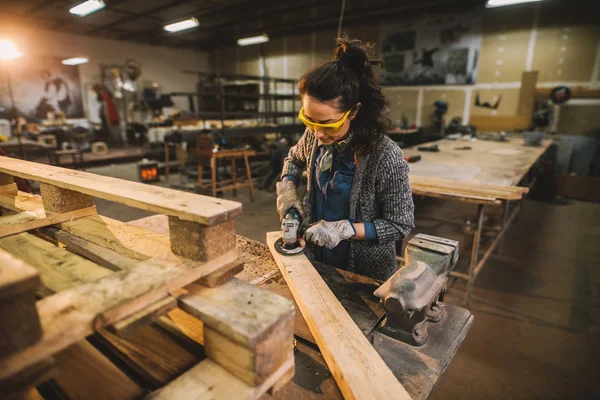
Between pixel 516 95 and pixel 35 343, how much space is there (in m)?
10.9

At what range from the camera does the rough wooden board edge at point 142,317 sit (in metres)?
0.77

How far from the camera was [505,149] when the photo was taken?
5.83 metres

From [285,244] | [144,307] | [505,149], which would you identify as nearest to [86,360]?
[144,307]

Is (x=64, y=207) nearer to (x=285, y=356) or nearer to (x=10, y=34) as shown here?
(x=285, y=356)

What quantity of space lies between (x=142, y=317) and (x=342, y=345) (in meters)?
0.69

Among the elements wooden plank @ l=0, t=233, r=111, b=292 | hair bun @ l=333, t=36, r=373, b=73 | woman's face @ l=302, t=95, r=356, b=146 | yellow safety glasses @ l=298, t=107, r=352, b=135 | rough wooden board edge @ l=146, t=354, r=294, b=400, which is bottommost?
rough wooden board edge @ l=146, t=354, r=294, b=400

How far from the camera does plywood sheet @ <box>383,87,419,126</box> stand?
10.8 meters

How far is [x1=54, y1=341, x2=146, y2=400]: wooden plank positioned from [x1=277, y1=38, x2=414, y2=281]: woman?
1.08 meters

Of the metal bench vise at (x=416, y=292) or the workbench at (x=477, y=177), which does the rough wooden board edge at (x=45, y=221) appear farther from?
the workbench at (x=477, y=177)

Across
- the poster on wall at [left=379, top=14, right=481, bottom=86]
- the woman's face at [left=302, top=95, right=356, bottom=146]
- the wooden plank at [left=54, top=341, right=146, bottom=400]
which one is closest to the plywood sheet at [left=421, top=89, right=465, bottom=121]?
the poster on wall at [left=379, top=14, right=481, bottom=86]

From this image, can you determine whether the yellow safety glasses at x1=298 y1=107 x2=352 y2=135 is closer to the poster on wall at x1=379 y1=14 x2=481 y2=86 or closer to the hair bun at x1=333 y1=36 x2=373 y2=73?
the hair bun at x1=333 y1=36 x2=373 y2=73

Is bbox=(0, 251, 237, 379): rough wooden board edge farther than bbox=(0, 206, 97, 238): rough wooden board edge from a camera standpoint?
No

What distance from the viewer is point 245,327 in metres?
0.78

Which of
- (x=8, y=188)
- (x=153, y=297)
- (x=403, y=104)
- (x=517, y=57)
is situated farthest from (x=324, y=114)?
(x=403, y=104)
